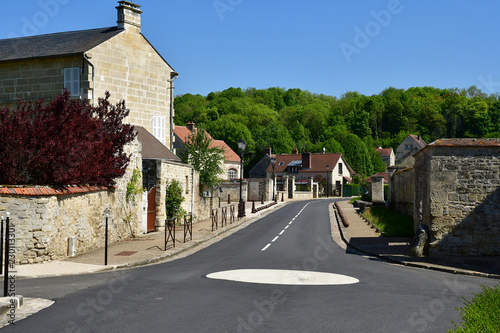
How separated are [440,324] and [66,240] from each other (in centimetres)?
1085

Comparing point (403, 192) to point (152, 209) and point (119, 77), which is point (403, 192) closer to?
point (152, 209)

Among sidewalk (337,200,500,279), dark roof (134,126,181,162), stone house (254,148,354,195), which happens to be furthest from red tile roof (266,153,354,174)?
sidewalk (337,200,500,279)

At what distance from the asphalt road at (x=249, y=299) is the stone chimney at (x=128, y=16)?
55.1 feet

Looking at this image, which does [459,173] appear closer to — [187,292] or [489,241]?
[489,241]

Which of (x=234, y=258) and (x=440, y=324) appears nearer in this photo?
(x=440, y=324)

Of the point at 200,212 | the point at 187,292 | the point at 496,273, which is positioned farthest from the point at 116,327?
the point at 200,212

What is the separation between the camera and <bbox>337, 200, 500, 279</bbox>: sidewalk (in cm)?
1321

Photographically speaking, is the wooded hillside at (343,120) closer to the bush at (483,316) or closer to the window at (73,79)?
the window at (73,79)

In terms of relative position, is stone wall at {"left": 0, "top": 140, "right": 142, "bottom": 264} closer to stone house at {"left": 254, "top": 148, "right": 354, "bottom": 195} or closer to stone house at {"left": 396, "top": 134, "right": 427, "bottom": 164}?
stone house at {"left": 254, "top": 148, "right": 354, "bottom": 195}

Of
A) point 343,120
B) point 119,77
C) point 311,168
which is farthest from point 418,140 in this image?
point 119,77

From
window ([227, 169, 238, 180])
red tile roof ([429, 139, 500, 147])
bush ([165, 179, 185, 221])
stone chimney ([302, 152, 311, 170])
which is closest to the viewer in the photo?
red tile roof ([429, 139, 500, 147])

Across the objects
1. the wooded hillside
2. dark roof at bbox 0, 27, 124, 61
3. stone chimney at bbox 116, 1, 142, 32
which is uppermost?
the wooded hillside

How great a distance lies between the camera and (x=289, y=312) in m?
7.91

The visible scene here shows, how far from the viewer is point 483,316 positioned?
22.0 ft
